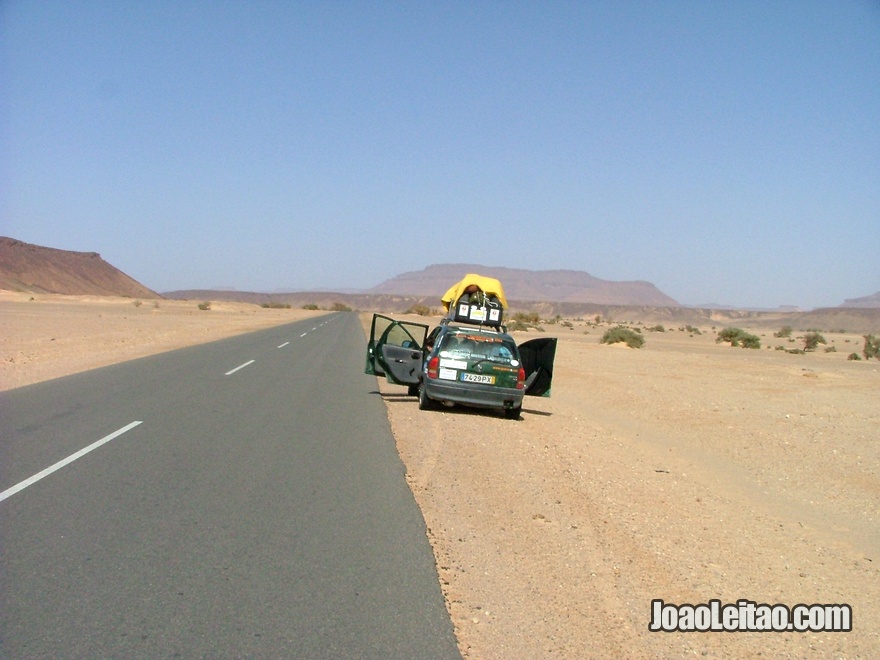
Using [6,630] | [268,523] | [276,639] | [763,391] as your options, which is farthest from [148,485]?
[763,391]

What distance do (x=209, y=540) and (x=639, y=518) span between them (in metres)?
4.01

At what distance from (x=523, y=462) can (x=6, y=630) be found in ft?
21.6

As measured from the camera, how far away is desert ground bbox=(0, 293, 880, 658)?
5055 mm

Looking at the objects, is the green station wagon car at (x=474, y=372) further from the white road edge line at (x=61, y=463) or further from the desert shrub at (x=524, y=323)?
the desert shrub at (x=524, y=323)

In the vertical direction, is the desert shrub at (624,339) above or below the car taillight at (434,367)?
below

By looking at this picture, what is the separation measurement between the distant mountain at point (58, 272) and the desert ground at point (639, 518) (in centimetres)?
11437

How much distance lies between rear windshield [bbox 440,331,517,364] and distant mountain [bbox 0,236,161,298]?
112 m

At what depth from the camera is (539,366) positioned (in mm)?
15516

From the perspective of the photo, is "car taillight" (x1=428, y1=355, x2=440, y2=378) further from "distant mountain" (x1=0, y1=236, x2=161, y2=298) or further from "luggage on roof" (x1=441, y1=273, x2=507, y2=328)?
"distant mountain" (x1=0, y1=236, x2=161, y2=298)

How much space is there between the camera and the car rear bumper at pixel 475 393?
44.7 ft

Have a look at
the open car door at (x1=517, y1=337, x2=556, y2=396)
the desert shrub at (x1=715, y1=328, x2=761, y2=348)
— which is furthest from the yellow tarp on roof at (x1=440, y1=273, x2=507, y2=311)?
the desert shrub at (x1=715, y1=328, x2=761, y2=348)

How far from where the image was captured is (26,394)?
47.5ft

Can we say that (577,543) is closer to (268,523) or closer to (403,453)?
(268,523)

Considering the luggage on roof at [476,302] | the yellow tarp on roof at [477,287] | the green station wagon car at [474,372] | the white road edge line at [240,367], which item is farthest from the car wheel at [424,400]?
the white road edge line at [240,367]
